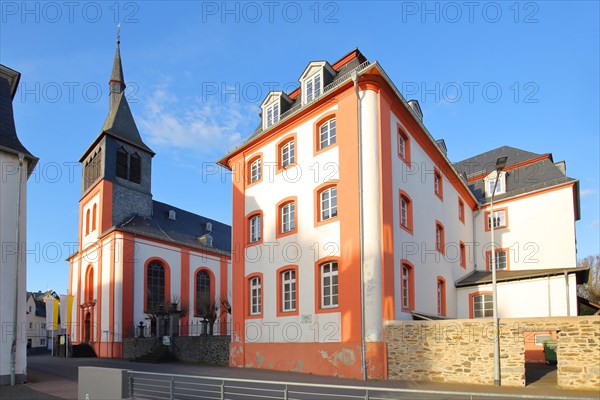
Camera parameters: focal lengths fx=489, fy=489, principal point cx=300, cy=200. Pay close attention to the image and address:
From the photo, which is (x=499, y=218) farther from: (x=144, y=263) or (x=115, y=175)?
(x=115, y=175)

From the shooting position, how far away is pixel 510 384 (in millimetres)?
13852

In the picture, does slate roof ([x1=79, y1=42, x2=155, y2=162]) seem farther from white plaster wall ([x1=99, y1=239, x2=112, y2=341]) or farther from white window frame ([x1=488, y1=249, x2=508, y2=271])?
white window frame ([x1=488, y1=249, x2=508, y2=271])

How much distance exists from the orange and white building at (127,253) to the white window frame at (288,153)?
12.7 metres

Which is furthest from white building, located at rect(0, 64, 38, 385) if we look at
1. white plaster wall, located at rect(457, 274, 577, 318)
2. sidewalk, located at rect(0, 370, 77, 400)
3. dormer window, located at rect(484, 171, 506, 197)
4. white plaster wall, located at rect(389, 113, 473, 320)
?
dormer window, located at rect(484, 171, 506, 197)

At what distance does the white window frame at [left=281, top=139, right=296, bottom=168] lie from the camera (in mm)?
20984

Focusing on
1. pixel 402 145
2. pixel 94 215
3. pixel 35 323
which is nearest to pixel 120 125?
pixel 94 215

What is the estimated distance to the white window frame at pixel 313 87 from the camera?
20.2m

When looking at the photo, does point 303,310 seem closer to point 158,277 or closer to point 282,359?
point 282,359

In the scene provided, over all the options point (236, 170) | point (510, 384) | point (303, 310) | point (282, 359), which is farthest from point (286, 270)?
point (510, 384)

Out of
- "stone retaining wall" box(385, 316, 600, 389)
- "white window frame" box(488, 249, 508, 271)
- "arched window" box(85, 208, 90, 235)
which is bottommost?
"stone retaining wall" box(385, 316, 600, 389)

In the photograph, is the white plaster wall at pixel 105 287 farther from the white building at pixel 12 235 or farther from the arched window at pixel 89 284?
the white building at pixel 12 235

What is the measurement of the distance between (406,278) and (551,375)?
18.9 feet

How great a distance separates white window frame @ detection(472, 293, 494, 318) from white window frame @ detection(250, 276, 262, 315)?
1138 centimetres

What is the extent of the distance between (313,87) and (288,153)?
9.84ft
